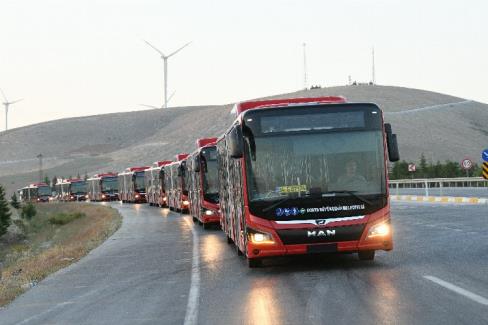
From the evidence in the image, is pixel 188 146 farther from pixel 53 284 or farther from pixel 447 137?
pixel 53 284

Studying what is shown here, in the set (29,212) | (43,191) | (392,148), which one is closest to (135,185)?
(29,212)

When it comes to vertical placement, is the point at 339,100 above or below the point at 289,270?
above

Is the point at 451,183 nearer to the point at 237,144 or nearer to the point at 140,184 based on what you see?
the point at 140,184

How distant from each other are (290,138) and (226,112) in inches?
6415

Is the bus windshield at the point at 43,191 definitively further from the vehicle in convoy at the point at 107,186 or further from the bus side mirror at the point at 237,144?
the bus side mirror at the point at 237,144

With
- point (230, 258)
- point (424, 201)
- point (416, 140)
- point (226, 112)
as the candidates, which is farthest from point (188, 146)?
point (230, 258)

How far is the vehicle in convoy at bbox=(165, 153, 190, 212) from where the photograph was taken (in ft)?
136

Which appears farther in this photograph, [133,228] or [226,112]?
[226,112]

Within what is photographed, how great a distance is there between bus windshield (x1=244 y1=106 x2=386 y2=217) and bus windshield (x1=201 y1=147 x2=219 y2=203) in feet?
49.4

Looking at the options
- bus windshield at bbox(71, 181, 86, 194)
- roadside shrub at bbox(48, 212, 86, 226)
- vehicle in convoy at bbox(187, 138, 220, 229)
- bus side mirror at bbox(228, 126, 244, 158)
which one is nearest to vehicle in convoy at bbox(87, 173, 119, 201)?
roadside shrub at bbox(48, 212, 86, 226)

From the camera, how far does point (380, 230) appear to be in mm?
13883

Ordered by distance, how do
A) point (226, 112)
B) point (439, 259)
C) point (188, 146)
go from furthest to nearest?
point (226, 112) → point (188, 146) → point (439, 259)

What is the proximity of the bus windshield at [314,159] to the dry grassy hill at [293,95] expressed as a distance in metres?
111

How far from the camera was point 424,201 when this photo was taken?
43438 millimetres
